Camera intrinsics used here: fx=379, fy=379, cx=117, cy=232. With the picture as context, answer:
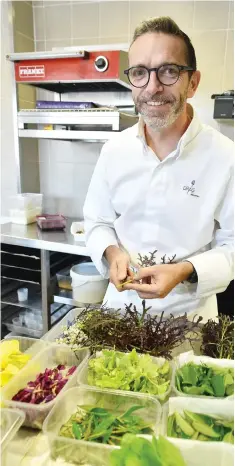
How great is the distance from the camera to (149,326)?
0.79 m

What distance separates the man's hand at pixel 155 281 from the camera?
0.91m

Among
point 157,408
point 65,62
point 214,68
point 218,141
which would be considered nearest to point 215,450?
point 157,408

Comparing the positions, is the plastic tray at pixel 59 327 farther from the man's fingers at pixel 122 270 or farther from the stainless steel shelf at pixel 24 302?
the stainless steel shelf at pixel 24 302

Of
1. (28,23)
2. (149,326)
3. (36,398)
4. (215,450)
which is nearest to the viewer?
(215,450)

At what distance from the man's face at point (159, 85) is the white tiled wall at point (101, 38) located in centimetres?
114

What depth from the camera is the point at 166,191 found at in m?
1.18

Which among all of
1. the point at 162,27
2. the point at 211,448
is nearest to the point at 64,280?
the point at 162,27

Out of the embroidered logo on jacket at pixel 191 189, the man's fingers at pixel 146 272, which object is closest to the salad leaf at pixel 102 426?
the man's fingers at pixel 146 272

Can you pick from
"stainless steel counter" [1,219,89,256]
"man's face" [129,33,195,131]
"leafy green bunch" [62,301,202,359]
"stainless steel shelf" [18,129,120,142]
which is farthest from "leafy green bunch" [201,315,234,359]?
"stainless steel shelf" [18,129,120,142]

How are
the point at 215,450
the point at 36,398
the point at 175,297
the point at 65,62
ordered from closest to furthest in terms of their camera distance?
the point at 215,450 → the point at 36,398 → the point at 175,297 → the point at 65,62

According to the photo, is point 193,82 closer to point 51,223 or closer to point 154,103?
point 154,103

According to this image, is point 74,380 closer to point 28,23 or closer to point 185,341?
point 185,341

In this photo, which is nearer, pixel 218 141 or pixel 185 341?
pixel 185 341

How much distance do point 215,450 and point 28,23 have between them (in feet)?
8.47
